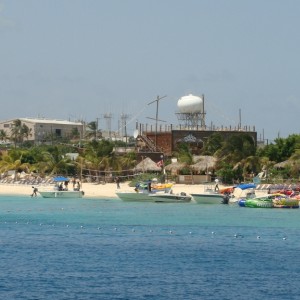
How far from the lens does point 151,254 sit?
147ft

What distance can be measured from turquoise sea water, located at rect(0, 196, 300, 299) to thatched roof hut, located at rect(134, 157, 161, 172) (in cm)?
2894

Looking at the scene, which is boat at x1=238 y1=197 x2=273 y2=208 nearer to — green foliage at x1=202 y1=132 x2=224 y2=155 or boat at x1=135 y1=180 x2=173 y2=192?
boat at x1=135 y1=180 x2=173 y2=192

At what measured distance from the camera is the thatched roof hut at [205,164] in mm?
95125

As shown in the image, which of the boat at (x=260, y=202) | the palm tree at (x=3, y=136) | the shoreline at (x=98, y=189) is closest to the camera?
the boat at (x=260, y=202)

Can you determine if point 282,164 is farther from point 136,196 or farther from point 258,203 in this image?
point 258,203

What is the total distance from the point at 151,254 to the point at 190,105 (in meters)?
75.0

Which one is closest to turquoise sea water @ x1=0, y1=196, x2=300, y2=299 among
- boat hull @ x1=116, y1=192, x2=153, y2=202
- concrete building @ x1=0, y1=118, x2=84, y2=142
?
boat hull @ x1=116, y1=192, x2=153, y2=202

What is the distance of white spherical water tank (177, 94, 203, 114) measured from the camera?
118875mm

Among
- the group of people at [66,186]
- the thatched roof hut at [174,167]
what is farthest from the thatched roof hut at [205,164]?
the group of people at [66,186]

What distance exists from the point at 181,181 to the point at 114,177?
362 inches

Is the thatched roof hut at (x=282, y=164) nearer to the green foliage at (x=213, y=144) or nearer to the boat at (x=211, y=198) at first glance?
the green foliage at (x=213, y=144)

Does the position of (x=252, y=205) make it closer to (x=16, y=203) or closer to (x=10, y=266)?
(x=16, y=203)

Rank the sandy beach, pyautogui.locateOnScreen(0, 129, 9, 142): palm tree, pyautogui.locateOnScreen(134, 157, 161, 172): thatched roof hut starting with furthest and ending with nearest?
pyautogui.locateOnScreen(0, 129, 9, 142): palm tree, pyautogui.locateOnScreen(134, 157, 161, 172): thatched roof hut, the sandy beach

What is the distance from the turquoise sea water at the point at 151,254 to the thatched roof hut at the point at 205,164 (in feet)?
76.0
